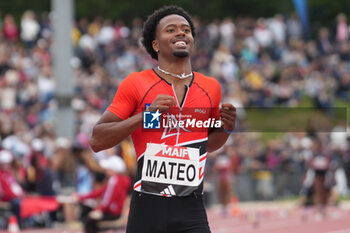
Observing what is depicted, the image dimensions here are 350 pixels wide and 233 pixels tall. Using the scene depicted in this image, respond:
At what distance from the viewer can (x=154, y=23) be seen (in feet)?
15.6

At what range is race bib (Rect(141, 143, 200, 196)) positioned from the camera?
440 centimetres

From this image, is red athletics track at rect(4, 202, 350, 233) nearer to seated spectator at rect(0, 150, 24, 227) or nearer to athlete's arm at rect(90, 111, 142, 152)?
seated spectator at rect(0, 150, 24, 227)

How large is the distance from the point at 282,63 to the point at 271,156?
19.5 feet

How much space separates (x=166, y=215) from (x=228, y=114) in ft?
2.31

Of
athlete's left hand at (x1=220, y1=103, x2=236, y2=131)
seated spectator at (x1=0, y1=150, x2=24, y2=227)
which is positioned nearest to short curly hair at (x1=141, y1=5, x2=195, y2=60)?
athlete's left hand at (x1=220, y1=103, x2=236, y2=131)

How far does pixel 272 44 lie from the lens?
84.9ft

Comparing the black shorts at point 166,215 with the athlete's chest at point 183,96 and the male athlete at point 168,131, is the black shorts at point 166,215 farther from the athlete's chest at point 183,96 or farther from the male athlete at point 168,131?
the athlete's chest at point 183,96

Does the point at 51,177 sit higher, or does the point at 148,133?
the point at 148,133

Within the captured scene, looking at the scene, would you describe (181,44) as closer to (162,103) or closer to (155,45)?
(155,45)

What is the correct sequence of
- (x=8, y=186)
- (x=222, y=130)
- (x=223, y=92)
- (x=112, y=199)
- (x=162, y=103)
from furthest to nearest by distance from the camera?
(x=223, y=92) < (x=8, y=186) < (x=112, y=199) < (x=222, y=130) < (x=162, y=103)

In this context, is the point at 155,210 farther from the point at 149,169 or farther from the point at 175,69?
the point at 175,69

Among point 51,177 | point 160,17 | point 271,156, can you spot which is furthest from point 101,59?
point 160,17

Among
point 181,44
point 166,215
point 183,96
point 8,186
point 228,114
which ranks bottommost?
point 8,186

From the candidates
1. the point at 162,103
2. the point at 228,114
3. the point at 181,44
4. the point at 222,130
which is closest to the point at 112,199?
the point at 222,130
